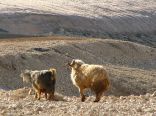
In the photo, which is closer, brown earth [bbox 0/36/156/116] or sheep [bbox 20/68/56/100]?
sheep [bbox 20/68/56/100]

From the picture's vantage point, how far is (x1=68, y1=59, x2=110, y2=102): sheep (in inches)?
597

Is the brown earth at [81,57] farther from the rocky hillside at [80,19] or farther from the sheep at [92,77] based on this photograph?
the rocky hillside at [80,19]

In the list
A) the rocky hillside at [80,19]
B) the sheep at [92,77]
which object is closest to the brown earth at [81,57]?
the sheep at [92,77]

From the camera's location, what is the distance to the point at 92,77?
15.2 meters

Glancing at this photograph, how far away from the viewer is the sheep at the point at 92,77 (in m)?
15.2

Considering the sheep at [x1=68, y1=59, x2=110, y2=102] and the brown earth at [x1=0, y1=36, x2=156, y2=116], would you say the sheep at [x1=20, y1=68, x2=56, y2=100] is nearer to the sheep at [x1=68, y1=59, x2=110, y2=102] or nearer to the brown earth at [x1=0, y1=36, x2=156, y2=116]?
the brown earth at [x1=0, y1=36, x2=156, y2=116]

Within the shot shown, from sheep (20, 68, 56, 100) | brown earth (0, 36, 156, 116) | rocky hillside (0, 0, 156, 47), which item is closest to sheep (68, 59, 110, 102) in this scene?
sheep (20, 68, 56, 100)

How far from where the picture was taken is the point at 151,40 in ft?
204

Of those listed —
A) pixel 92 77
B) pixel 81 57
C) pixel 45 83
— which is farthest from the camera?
pixel 81 57

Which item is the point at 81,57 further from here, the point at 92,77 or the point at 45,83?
the point at 92,77

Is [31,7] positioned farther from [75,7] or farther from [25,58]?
[25,58]

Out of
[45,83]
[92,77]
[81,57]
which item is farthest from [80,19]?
[92,77]

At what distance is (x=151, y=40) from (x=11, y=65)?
3508 centimetres

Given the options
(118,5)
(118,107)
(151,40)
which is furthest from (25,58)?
(118,5)
